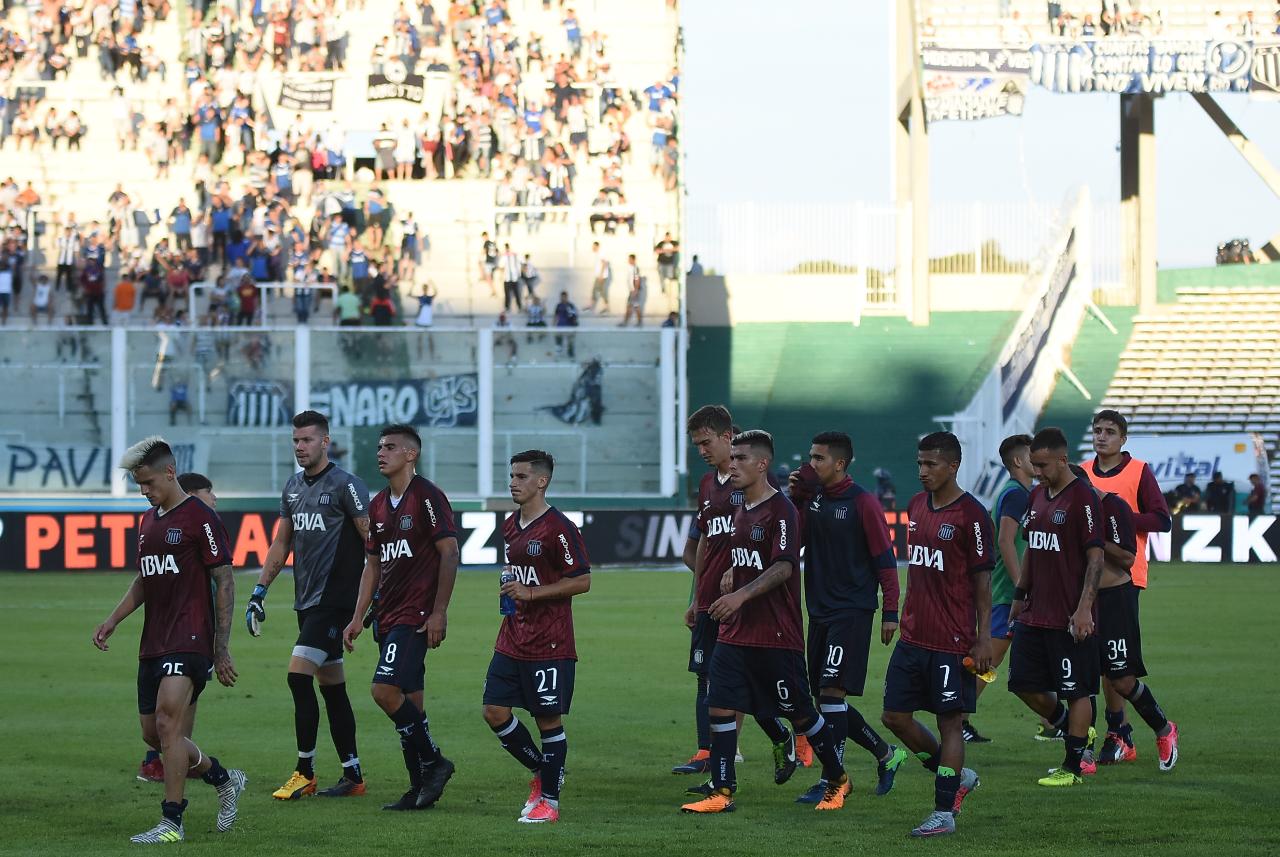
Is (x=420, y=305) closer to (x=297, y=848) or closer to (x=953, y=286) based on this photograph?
(x=953, y=286)

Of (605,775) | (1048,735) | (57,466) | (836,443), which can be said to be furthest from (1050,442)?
(57,466)

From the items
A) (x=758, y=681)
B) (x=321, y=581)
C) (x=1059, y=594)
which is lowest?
(x=758, y=681)

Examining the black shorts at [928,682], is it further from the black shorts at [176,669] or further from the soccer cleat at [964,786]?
the black shorts at [176,669]

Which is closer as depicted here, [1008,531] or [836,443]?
[836,443]

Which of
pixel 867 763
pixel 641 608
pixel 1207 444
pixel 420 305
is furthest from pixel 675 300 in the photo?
pixel 867 763

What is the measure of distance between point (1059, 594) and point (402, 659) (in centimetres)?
372

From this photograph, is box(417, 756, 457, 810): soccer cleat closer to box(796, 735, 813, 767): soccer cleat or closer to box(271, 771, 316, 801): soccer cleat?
box(271, 771, 316, 801): soccer cleat

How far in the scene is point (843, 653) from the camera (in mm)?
10180

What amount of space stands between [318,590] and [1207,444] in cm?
3256

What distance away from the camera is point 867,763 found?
11766mm

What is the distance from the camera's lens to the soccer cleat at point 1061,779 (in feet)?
34.9

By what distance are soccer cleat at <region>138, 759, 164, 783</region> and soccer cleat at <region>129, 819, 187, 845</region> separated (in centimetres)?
206

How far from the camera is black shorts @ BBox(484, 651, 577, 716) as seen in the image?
9.56m

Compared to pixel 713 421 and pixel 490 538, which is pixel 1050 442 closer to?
pixel 713 421
